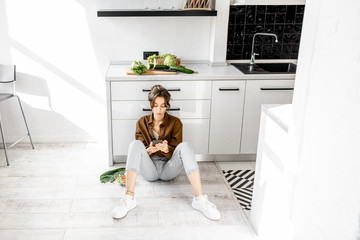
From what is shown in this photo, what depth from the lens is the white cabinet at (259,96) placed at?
3.15 metres

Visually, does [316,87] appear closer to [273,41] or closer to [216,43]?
[216,43]

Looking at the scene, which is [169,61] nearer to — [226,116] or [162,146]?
[226,116]

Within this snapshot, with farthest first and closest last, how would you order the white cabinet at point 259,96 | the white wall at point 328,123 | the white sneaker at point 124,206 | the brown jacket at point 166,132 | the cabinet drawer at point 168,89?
the white cabinet at point 259,96 < the cabinet drawer at point 168,89 < the brown jacket at point 166,132 < the white sneaker at point 124,206 < the white wall at point 328,123

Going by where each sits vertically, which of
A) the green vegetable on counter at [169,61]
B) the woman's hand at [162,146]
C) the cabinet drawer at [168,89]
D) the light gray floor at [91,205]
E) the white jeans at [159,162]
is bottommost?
the light gray floor at [91,205]

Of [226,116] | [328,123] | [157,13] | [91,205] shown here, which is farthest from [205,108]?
[328,123]

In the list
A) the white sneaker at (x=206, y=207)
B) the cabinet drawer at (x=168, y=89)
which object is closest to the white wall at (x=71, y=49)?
the cabinet drawer at (x=168, y=89)

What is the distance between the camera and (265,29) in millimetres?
3562

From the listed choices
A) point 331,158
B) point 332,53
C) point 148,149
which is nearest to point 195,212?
point 148,149

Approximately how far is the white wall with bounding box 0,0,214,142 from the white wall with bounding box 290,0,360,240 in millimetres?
1990

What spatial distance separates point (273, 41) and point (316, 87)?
7.31 ft

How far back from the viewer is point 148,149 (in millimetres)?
2686

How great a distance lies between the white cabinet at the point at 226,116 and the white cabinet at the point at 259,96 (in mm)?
54

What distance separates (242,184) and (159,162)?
2.41 ft

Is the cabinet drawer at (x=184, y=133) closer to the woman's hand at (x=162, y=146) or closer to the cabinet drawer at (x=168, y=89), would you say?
the cabinet drawer at (x=168, y=89)
